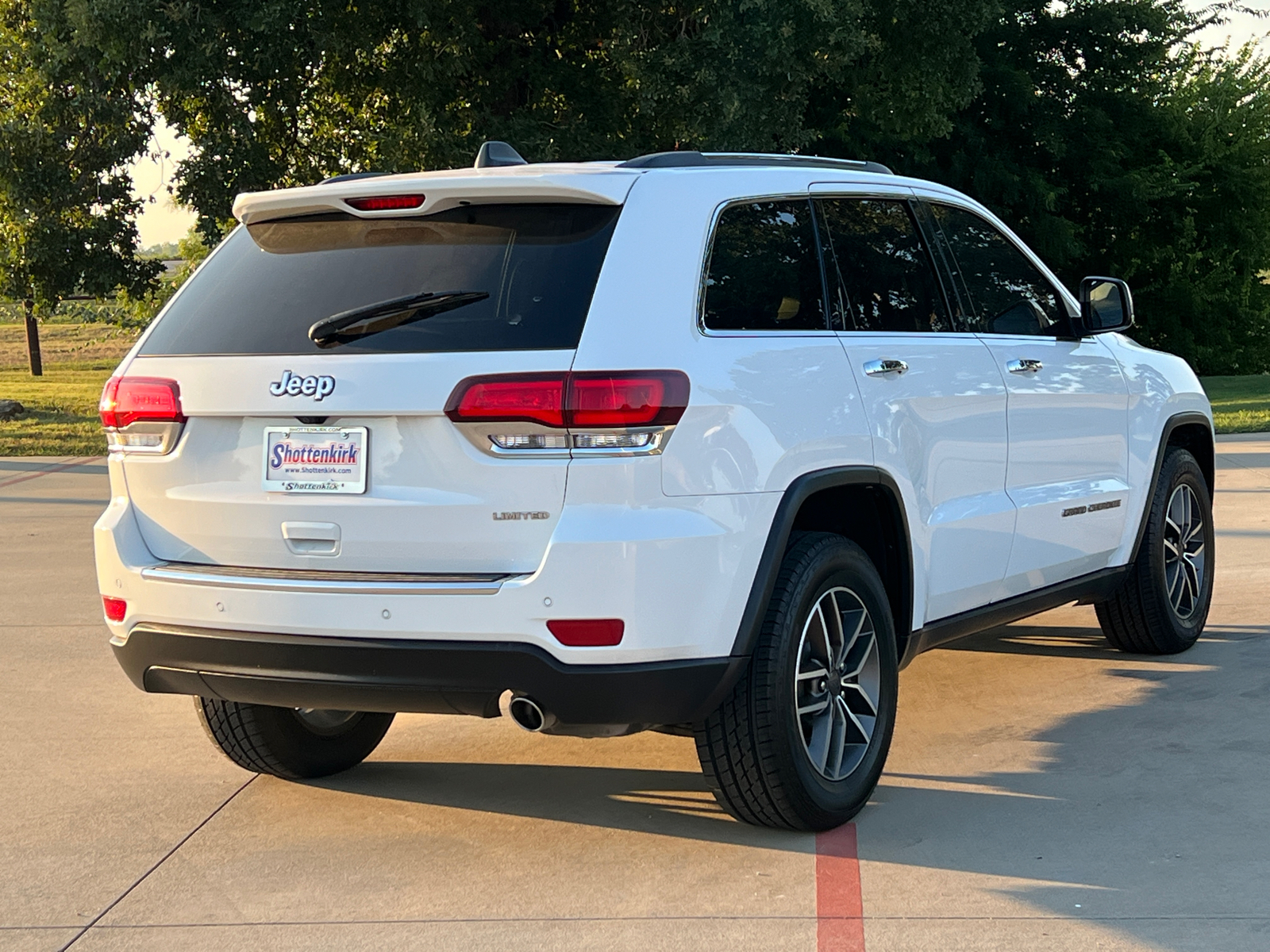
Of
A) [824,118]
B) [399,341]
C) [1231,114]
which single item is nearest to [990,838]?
[399,341]

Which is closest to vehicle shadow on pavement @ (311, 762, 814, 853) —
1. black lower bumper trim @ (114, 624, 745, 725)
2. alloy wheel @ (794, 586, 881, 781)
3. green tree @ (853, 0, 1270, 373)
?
alloy wheel @ (794, 586, 881, 781)

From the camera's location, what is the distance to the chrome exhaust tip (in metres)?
4.09

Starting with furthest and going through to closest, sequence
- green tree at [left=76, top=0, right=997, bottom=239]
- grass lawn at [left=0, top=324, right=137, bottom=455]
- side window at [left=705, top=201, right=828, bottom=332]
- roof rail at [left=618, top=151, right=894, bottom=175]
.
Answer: green tree at [left=76, top=0, right=997, bottom=239] → grass lawn at [left=0, top=324, right=137, bottom=455] → roof rail at [left=618, top=151, right=894, bottom=175] → side window at [left=705, top=201, right=828, bottom=332]

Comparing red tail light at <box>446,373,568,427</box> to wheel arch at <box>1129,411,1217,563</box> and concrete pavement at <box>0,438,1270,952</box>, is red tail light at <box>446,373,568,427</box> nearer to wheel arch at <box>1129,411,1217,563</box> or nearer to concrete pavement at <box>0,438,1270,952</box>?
concrete pavement at <box>0,438,1270,952</box>

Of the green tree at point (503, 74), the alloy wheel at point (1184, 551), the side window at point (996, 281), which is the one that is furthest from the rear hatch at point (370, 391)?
the green tree at point (503, 74)

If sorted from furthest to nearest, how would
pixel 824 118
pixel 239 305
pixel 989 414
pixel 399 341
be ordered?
pixel 824 118 < pixel 989 414 < pixel 239 305 < pixel 399 341

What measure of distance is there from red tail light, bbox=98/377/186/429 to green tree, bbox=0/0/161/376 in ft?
55.5

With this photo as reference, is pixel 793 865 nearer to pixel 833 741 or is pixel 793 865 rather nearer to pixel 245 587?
pixel 833 741

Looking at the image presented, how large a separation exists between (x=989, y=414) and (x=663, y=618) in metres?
1.84

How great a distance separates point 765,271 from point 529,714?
142 centimetres

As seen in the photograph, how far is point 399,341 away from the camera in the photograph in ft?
13.7

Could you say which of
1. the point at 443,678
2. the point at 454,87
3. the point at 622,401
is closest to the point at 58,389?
the point at 454,87

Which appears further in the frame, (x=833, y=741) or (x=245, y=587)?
(x=833, y=741)

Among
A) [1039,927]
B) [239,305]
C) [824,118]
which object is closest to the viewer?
[1039,927]
